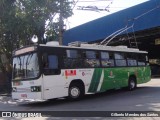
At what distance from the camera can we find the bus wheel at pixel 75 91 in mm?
15445

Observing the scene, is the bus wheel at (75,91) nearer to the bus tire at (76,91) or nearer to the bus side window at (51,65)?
the bus tire at (76,91)

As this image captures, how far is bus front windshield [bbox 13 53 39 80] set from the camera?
47.2ft

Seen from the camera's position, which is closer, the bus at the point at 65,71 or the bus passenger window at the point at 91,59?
the bus at the point at 65,71

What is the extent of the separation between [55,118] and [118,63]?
27.5ft

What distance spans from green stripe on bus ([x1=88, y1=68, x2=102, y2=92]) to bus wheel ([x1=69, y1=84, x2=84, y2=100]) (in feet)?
1.91

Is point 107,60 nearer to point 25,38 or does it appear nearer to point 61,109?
point 61,109

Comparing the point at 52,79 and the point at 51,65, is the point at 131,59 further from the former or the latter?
the point at 52,79

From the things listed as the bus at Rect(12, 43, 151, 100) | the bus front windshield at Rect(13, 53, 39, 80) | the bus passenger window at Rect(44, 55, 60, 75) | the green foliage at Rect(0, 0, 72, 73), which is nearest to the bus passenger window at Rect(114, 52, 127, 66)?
the bus at Rect(12, 43, 151, 100)

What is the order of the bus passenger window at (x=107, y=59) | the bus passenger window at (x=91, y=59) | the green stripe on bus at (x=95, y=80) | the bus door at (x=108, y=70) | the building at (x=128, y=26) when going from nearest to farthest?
1. the bus passenger window at (x=91, y=59)
2. the green stripe on bus at (x=95, y=80)
3. the bus door at (x=108, y=70)
4. the bus passenger window at (x=107, y=59)
5. the building at (x=128, y=26)

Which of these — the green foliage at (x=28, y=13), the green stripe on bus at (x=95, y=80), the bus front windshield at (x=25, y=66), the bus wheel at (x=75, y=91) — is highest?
the green foliage at (x=28, y=13)

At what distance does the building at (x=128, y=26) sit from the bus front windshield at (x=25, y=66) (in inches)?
461

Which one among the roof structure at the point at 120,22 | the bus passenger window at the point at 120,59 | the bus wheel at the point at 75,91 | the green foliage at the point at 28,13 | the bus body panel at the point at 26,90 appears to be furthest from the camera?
the roof structure at the point at 120,22

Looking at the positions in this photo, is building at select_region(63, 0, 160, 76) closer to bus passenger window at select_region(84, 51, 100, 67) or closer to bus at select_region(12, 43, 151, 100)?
bus at select_region(12, 43, 151, 100)

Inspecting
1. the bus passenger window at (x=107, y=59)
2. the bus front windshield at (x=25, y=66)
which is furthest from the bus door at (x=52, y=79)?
the bus passenger window at (x=107, y=59)
